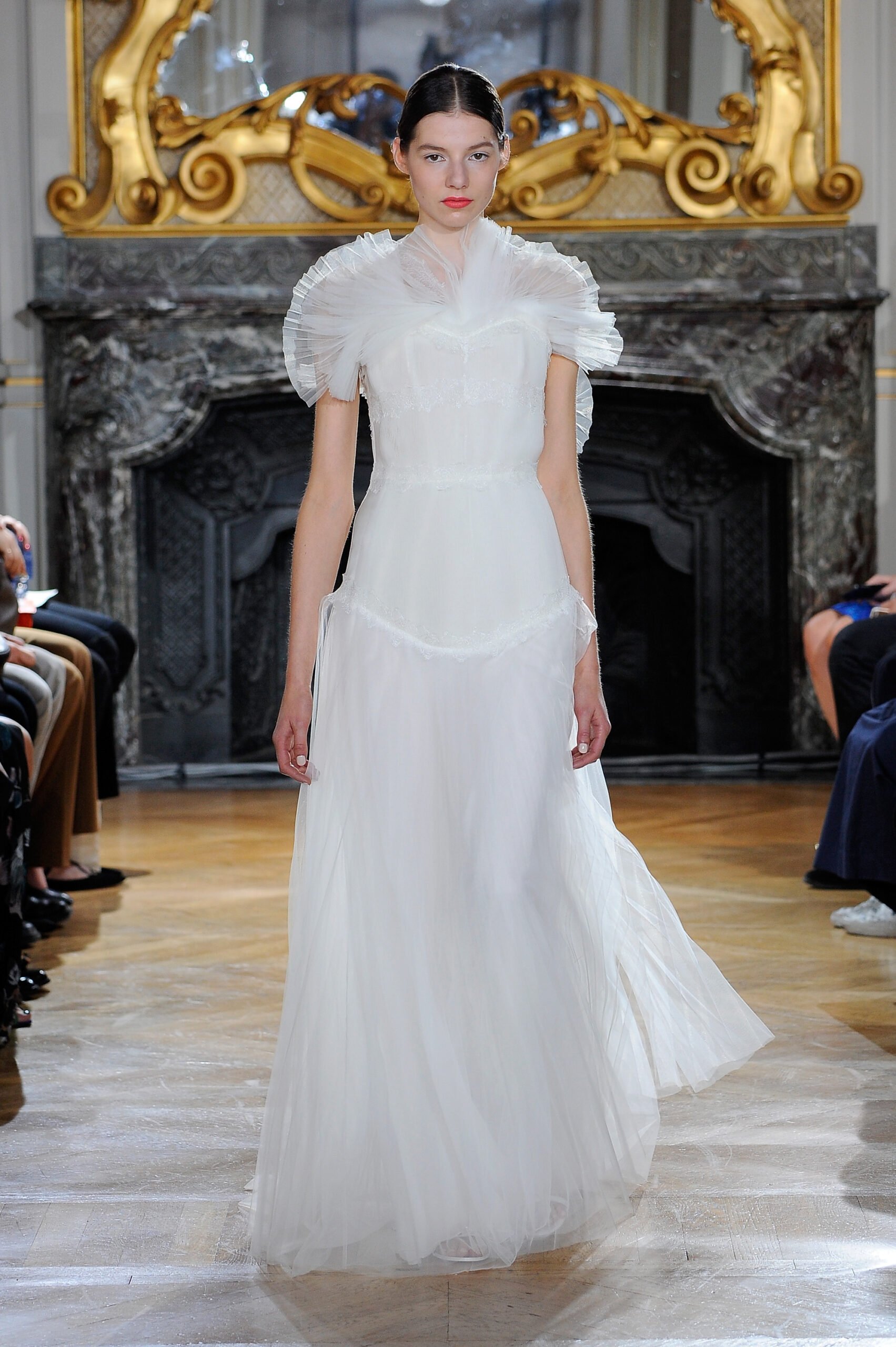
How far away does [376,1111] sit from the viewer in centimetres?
175

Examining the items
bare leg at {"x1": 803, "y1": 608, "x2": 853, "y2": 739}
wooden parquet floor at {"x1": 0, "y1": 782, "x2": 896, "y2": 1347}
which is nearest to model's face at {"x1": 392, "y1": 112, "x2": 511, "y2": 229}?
wooden parquet floor at {"x1": 0, "y1": 782, "x2": 896, "y2": 1347}

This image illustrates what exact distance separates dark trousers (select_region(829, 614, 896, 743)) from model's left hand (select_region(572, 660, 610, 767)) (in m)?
2.38

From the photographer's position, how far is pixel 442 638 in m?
1.84

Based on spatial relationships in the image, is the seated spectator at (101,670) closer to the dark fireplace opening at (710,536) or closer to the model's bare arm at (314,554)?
the model's bare arm at (314,554)

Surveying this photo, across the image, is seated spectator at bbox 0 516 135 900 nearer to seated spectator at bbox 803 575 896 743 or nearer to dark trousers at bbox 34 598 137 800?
dark trousers at bbox 34 598 137 800

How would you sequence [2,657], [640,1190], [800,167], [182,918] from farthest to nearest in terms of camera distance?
[800,167] → [182,918] → [2,657] → [640,1190]

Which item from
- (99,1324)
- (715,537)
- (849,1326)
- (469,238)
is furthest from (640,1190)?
(715,537)

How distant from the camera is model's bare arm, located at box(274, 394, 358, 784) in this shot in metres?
1.87

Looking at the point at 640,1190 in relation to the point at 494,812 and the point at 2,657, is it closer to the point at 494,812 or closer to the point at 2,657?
the point at 494,812

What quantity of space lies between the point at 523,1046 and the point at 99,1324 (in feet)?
1.70

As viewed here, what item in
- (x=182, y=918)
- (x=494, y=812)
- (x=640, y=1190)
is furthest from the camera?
(x=182, y=918)

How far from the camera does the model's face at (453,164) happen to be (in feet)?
5.90

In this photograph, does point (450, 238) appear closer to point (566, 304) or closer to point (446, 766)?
point (566, 304)

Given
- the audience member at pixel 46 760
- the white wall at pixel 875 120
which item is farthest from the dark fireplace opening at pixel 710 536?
the audience member at pixel 46 760
